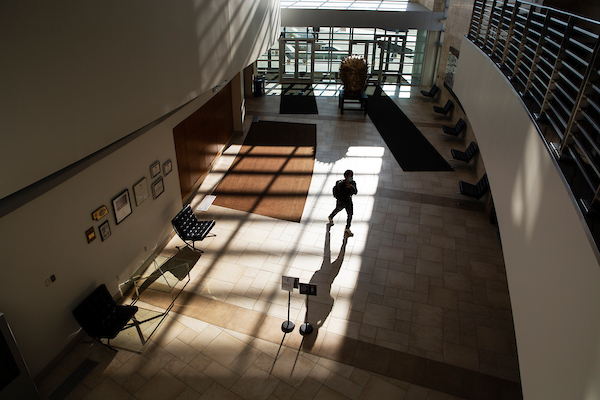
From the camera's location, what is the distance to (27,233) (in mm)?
4867

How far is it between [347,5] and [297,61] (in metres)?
3.60

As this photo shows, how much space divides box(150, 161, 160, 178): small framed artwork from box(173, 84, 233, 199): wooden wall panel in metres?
1.17

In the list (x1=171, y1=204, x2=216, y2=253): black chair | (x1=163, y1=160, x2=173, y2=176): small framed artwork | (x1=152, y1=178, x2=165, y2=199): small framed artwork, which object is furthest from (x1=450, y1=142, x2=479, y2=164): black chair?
(x1=152, y1=178, x2=165, y2=199): small framed artwork

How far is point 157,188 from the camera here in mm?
7926

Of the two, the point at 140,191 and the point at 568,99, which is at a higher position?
the point at 568,99

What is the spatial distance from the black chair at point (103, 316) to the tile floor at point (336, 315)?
13.1 inches

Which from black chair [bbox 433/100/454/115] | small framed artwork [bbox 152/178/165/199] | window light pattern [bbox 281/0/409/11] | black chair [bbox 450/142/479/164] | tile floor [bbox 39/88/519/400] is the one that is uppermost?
window light pattern [bbox 281/0/409/11]

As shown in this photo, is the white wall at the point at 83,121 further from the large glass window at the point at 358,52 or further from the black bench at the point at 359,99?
the large glass window at the point at 358,52

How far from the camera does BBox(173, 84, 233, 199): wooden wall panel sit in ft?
30.9

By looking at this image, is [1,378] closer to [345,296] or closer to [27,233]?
[27,233]

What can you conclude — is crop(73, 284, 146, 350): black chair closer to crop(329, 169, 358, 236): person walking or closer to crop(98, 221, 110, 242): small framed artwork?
crop(98, 221, 110, 242): small framed artwork

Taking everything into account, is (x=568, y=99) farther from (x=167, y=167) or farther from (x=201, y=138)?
(x=201, y=138)

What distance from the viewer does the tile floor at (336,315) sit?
5.57 meters

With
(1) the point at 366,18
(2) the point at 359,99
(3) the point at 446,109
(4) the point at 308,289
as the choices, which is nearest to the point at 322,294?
(4) the point at 308,289
